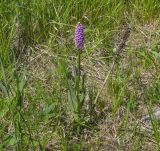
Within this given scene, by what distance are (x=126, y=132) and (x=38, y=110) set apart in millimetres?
451

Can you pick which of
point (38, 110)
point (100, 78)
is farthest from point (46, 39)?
point (38, 110)

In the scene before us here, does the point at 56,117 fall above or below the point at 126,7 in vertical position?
below

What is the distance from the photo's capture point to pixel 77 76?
2.19 metres

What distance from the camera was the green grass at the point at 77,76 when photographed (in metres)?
2.11

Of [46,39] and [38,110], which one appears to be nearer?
[38,110]

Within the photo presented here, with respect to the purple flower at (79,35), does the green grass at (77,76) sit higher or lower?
lower

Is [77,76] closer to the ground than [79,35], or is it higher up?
closer to the ground

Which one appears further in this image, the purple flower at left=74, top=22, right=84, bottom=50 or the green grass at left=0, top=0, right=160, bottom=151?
the green grass at left=0, top=0, right=160, bottom=151

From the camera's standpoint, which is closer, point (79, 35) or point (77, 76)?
point (79, 35)

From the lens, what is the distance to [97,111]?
7.43ft

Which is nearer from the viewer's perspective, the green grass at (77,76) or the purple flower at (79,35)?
the purple flower at (79,35)

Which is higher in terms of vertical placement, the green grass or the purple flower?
the purple flower

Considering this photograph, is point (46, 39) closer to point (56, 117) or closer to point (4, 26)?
point (4, 26)

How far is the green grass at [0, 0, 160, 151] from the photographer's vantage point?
2105 millimetres
